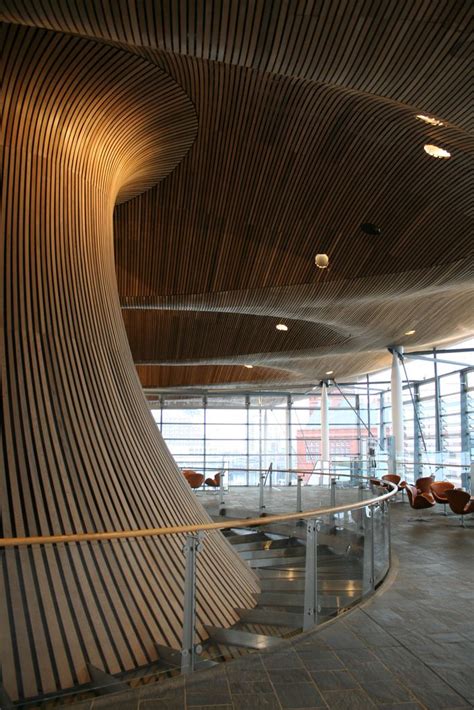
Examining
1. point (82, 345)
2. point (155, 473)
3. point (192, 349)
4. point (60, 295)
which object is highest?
point (192, 349)

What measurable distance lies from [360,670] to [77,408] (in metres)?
2.84

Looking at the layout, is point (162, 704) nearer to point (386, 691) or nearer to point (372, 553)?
point (386, 691)

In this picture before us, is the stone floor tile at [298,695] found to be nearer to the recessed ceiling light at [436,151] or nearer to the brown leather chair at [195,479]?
the recessed ceiling light at [436,151]

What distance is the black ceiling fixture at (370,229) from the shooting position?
963 centimetres

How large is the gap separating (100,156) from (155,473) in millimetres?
3153

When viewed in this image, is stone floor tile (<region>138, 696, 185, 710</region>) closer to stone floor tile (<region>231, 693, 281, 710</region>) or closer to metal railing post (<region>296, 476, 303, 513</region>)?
stone floor tile (<region>231, 693, 281, 710</region>)

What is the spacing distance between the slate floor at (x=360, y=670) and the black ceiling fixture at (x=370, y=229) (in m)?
5.57

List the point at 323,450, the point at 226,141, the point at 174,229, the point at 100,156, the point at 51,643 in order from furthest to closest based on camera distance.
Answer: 1. the point at 323,450
2. the point at 174,229
3. the point at 226,141
4. the point at 100,156
5. the point at 51,643

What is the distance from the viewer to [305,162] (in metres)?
8.40

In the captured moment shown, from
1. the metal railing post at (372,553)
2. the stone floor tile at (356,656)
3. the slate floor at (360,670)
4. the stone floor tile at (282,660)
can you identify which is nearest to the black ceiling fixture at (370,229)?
the metal railing post at (372,553)

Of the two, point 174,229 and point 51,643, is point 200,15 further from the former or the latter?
point 174,229

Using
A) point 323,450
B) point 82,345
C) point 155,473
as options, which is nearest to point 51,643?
point 155,473

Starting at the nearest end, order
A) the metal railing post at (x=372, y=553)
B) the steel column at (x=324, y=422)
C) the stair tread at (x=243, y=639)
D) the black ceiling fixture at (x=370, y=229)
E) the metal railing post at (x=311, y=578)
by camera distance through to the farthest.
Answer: the stair tread at (x=243, y=639), the metal railing post at (x=311, y=578), the metal railing post at (x=372, y=553), the black ceiling fixture at (x=370, y=229), the steel column at (x=324, y=422)

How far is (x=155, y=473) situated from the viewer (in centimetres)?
570
